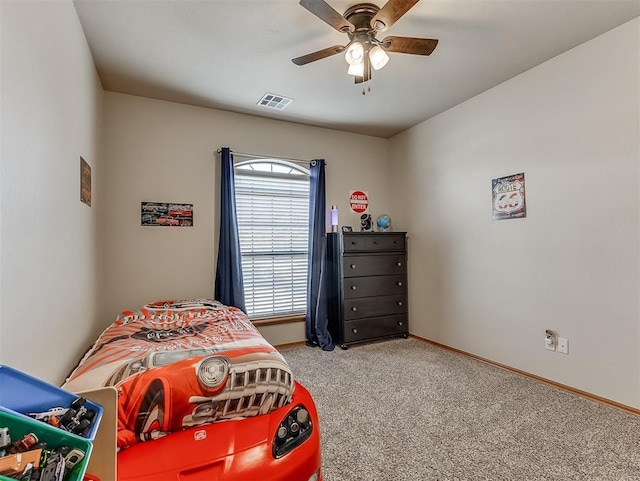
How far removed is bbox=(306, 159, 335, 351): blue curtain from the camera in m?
3.72

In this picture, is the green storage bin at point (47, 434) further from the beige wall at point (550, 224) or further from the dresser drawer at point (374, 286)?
the dresser drawer at point (374, 286)

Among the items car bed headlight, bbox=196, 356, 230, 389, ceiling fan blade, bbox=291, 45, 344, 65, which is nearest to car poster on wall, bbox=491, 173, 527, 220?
ceiling fan blade, bbox=291, 45, 344, 65

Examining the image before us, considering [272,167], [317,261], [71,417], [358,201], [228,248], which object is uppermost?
[272,167]

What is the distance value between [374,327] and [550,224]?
6.71ft

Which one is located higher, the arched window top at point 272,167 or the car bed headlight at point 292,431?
the arched window top at point 272,167

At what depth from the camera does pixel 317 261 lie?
150 inches

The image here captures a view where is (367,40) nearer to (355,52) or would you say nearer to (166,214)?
(355,52)

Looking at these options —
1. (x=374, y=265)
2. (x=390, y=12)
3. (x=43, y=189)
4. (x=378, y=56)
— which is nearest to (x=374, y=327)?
(x=374, y=265)

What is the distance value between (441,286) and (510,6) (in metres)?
2.58

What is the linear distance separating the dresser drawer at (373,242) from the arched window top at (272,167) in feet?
3.25

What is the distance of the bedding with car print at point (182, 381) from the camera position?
1.25 metres

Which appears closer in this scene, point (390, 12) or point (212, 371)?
point (212, 371)

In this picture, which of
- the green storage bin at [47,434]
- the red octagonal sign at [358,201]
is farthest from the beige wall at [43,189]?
the red octagonal sign at [358,201]

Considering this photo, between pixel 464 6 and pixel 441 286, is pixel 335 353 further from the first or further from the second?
pixel 464 6
